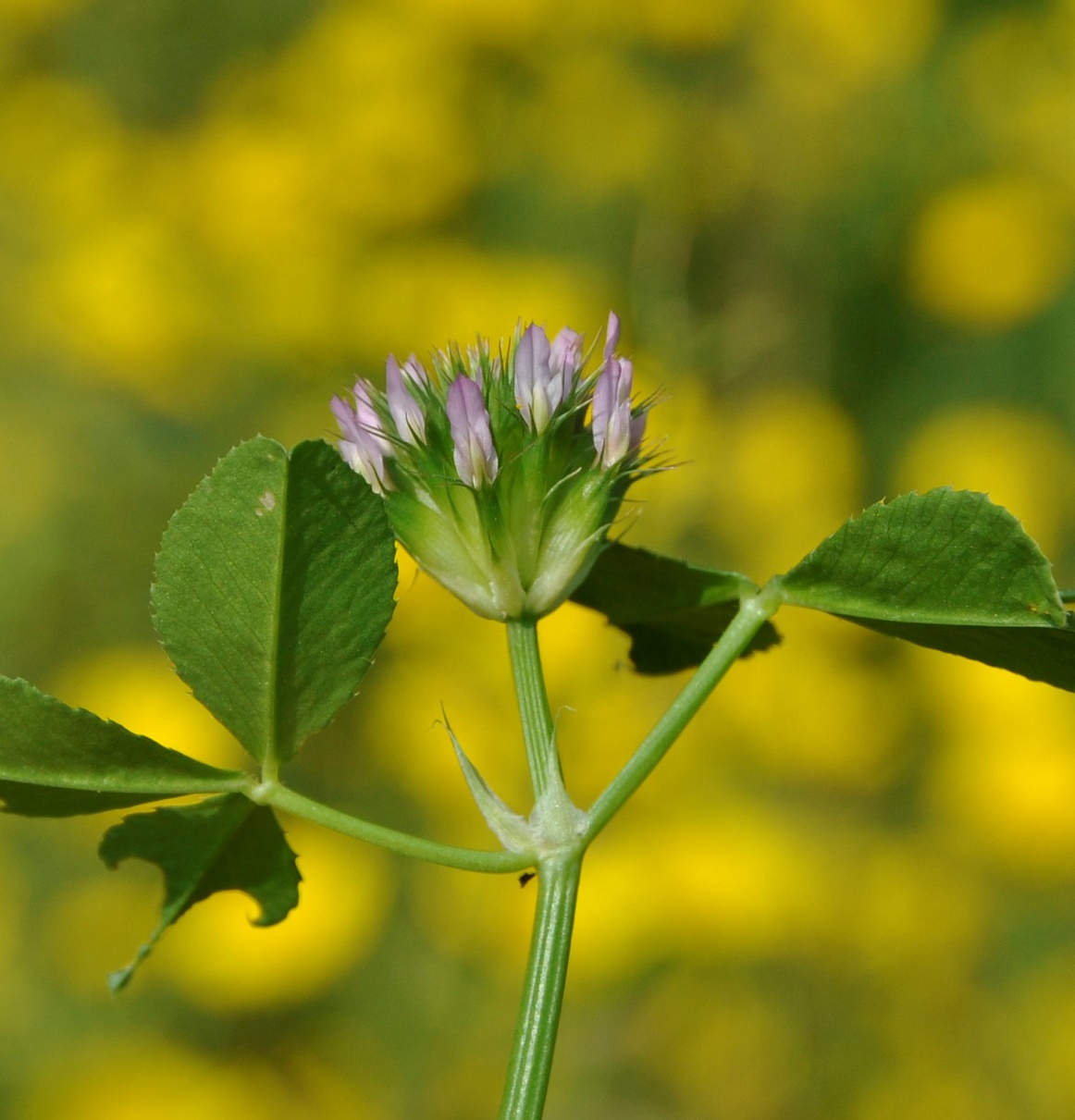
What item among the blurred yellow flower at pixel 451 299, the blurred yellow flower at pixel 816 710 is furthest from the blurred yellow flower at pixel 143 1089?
the blurred yellow flower at pixel 451 299

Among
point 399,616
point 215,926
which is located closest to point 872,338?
point 399,616

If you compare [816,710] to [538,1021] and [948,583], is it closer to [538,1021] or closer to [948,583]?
[948,583]

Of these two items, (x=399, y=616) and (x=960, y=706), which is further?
(x=960, y=706)

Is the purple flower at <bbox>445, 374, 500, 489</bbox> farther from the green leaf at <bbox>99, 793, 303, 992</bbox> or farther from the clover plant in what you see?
the green leaf at <bbox>99, 793, 303, 992</bbox>

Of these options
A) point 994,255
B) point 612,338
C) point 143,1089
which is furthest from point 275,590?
point 994,255

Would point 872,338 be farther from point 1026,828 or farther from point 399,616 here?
point 399,616

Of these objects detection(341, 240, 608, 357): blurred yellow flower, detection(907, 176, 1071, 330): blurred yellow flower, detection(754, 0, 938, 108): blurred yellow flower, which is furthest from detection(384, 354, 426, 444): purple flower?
detection(907, 176, 1071, 330): blurred yellow flower

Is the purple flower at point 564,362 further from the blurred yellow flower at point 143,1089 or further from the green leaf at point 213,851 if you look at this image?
the blurred yellow flower at point 143,1089
